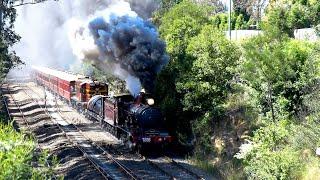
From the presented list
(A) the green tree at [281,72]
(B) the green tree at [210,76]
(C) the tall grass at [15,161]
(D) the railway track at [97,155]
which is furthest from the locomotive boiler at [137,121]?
(C) the tall grass at [15,161]

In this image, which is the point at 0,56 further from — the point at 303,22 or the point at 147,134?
the point at 303,22

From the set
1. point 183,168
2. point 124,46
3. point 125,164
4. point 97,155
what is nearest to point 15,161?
point 183,168

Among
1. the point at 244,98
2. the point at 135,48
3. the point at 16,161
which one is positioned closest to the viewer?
the point at 16,161

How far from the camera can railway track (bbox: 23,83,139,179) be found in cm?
1945

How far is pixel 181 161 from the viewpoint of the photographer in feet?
72.7

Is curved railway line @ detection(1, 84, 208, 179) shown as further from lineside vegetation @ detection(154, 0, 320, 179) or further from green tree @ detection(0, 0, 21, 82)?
green tree @ detection(0, 0, 21, 82)

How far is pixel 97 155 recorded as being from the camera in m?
23.2

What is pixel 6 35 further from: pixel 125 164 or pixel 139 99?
pixel 125 164

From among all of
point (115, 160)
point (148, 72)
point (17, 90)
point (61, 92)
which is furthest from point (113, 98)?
point (17, 90)

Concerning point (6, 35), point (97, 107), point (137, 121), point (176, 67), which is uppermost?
point (6, 35)

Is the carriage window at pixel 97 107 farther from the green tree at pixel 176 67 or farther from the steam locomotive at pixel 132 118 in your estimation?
the green tree at pixel 176 67

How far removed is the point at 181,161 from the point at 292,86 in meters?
6.07

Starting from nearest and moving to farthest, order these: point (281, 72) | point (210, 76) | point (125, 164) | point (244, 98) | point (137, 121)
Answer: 1. point (281, 72)
2. point (125, 164)
3. point (137, 121)
4. point (210, 76)
5. point (244, 98)

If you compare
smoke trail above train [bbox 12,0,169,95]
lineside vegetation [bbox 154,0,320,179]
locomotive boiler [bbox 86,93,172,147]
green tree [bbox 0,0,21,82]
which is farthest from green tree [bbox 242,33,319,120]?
green tree [bbox 0,0,21,82]
